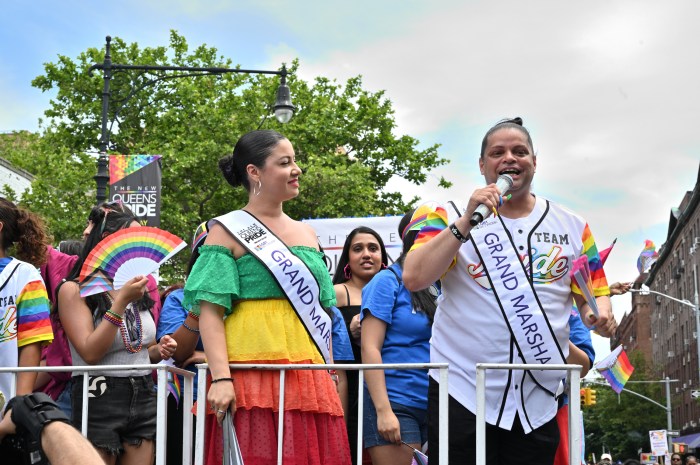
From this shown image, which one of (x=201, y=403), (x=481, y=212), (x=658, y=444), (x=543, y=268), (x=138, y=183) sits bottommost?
(x=658, y=444)

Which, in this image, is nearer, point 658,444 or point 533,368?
point 533,368

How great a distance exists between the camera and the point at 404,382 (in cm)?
471

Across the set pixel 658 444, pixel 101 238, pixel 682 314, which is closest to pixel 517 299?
pixel 101 238

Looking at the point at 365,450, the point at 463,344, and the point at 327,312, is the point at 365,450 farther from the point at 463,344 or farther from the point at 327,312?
the point at 463,344

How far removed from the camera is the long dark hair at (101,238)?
15.6ft

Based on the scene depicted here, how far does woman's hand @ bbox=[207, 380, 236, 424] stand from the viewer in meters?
3.73

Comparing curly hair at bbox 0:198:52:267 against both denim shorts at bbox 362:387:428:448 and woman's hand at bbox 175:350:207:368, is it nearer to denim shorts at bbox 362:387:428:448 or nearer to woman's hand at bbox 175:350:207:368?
woman's hand at bbox 175:350:207:368

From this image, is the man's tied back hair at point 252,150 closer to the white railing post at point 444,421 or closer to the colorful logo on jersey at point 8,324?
the colorful logo on jersey at point 8,324

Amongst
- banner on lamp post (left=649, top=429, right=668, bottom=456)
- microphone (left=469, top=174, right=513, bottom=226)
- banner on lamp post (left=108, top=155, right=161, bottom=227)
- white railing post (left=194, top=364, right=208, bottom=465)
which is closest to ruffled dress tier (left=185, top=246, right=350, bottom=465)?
white railing post (left=194, top=364, right=208, bottom=465)

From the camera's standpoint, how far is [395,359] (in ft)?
15.9

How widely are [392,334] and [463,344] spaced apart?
1.30m

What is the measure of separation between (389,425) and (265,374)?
0.73m

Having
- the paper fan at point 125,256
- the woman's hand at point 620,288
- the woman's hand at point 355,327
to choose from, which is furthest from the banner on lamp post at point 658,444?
the paper fan at point 125,256

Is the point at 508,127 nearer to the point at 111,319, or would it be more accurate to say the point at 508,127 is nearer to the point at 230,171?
the point at 230,171
